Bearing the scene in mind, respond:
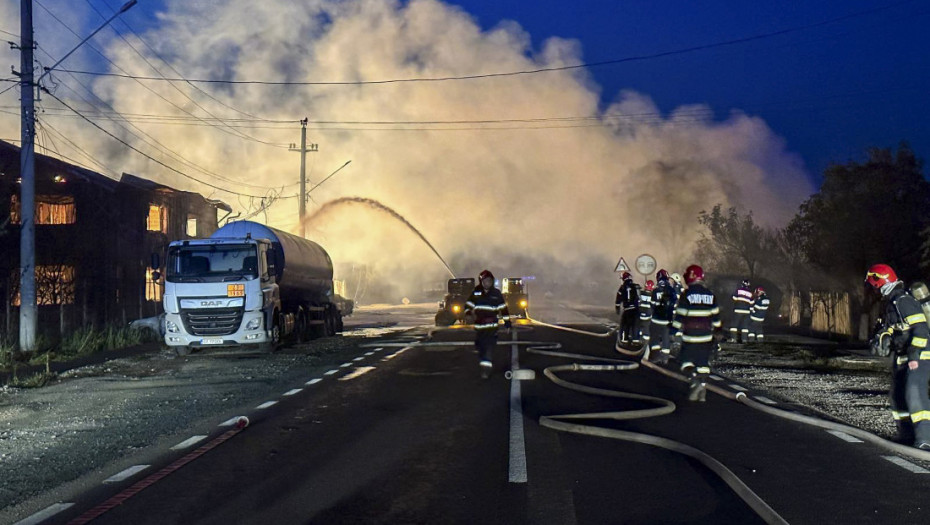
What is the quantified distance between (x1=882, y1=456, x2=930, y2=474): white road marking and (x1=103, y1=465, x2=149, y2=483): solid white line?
21.2 feet

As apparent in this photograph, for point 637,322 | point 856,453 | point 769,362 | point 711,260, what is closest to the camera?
point 856,453

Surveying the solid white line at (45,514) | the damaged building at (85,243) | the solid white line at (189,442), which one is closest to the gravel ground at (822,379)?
the solid white line at (189,442)

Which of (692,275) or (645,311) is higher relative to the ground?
(692,275)

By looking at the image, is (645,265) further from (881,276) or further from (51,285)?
(881,276)

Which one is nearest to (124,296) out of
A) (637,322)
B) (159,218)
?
(159,218)

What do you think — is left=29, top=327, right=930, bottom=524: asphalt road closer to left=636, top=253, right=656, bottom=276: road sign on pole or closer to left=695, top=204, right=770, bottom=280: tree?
left=636, top=253, right=656, bottom=276: road sign on pole

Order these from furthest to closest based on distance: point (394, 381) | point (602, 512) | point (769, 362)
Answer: point (769, 362) → point (394, 381) → point (602, 512)

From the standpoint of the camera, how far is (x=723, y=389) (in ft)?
45.7

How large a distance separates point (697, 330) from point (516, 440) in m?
3.84

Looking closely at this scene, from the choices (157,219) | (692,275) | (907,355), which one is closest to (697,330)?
(692,275)

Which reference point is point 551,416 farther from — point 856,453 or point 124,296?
point 124,296

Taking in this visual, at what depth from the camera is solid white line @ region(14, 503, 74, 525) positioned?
20.7ft

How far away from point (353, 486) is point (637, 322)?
16225 mm

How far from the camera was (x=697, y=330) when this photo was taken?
12.2 metres
